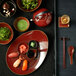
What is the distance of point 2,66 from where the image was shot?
1517mm

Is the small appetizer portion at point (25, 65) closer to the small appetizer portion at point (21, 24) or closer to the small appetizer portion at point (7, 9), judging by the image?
the small appetizer portion at point (21, 24)

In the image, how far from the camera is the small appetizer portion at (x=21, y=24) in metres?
1.51

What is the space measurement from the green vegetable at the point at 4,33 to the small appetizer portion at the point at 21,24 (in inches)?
4.4

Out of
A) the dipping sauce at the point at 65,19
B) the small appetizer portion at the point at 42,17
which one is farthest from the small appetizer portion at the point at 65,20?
the small appetizer portion at the point at 42,17

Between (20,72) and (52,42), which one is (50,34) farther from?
(20,72)

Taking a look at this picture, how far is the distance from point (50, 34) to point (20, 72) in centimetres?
55

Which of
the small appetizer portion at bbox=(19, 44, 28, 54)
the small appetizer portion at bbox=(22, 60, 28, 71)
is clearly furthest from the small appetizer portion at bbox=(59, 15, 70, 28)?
the small appetizer portion at bbox=(22, 60, 28, 71)

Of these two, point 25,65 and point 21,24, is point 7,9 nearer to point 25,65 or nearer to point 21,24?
point 21,24

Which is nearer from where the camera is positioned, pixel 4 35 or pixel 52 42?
pixel 4 35

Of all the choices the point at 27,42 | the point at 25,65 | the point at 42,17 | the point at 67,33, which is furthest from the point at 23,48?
the point at 67,33

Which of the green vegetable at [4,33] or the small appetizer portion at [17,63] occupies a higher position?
the green vegetable at [4,33]

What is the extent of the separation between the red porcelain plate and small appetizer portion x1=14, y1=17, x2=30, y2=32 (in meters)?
0.07

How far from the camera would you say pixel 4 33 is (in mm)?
1422

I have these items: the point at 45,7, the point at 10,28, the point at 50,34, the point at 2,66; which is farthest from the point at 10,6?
the point at 2,66
